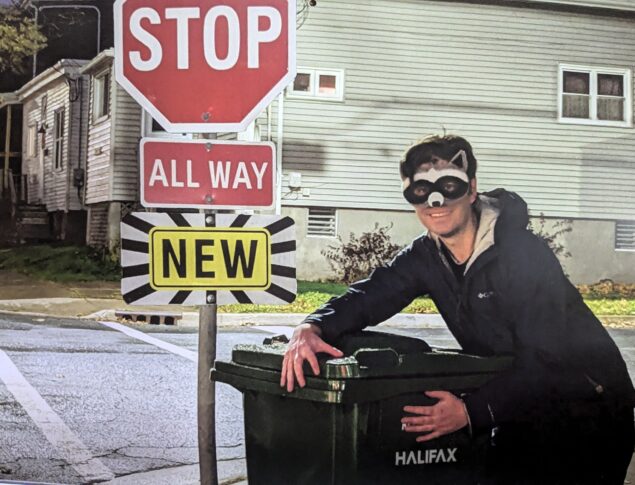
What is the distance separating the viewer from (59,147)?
304 centimetres

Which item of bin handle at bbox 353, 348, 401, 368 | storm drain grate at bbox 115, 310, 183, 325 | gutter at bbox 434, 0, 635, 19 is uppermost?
gutter at bbox 434, 0, 635, 19

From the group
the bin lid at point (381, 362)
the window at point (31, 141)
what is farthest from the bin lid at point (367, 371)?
the window at point (31, 141)

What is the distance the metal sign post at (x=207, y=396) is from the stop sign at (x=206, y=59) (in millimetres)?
398

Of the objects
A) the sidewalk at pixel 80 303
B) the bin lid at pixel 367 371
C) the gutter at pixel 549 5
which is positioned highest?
the gutter at pixel 549 5

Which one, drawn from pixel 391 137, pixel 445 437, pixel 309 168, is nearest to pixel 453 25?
pixel 391 137

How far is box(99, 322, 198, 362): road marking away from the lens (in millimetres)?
3016

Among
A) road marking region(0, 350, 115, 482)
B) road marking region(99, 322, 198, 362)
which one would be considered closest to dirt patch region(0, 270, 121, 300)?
road marking region(99, 322, 198, 362)

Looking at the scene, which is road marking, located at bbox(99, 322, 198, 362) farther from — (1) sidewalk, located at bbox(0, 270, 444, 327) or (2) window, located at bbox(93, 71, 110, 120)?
(2) window, located at bbox(93, 71, 110, 120)

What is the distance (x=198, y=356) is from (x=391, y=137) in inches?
42.0

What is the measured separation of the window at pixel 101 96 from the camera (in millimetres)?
3006

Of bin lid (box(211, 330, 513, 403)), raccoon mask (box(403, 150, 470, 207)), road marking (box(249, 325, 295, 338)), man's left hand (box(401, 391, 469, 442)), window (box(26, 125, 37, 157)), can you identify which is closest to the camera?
bin lid (box(211, 330, 513, 403))

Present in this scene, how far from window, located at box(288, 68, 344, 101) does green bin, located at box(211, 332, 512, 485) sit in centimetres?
87

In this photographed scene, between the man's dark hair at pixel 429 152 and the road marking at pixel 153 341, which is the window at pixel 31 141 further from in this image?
the man's dark hair at pixel 429 152

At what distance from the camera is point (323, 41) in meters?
2.92
